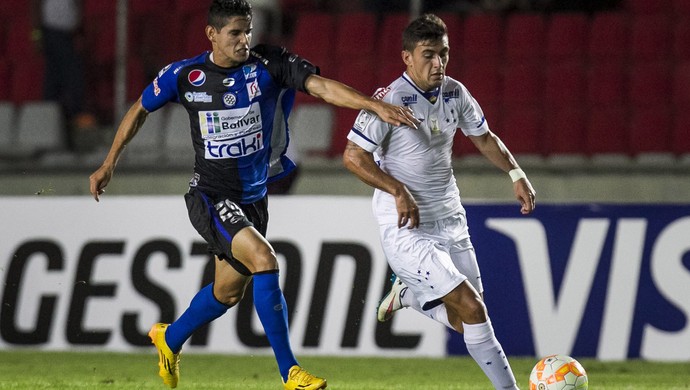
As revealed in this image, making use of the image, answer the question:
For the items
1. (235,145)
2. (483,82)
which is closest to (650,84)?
(483,82)

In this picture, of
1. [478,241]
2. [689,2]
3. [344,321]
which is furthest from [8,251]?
[689,2]

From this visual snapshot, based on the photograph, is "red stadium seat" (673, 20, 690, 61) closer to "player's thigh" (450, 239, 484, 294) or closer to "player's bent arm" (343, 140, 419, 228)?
"player's thigh" (450, 239, 484, 294)

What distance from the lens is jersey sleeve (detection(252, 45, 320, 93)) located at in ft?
19.7

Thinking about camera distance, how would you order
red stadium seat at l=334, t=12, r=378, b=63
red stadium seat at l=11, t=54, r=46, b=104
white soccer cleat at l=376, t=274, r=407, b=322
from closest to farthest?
1. white soccer cleat at l=376, t=274, r=407, b=322
2. red stadium seat at l=334, t=12, r=378, b=63
3. red stadium seat at l=11, t=54, r=46, b=104

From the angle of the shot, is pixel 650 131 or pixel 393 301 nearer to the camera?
pixel 393 301

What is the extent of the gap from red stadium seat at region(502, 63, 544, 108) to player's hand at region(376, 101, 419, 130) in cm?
481

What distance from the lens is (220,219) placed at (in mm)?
6125

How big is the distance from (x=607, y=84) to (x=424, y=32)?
4804 mm

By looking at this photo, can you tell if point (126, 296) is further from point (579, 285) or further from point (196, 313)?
point (579, 285)

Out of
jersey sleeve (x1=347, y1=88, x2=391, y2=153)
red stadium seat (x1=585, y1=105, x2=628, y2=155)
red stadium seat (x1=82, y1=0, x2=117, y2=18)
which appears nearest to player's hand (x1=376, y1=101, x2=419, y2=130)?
jersey sleeve (x1=347, y1=88, x2=391, y2=153)

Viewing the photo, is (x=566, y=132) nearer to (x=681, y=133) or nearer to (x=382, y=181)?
(x=681, y=133)

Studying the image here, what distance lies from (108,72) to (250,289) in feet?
9.45

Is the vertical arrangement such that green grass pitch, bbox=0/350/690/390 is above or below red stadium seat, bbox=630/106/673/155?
below

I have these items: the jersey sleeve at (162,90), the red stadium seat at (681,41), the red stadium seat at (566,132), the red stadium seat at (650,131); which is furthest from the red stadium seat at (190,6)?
the jersey sleeve at (162,90)
